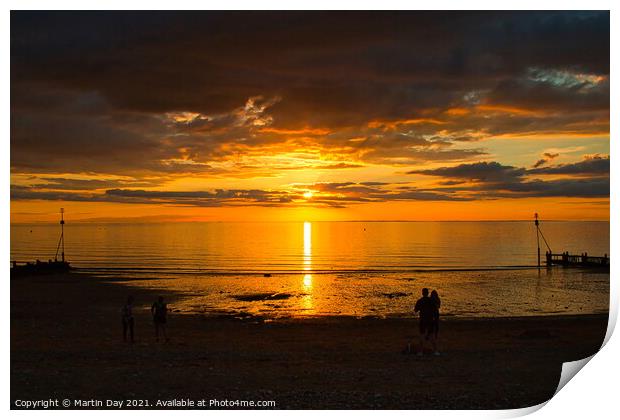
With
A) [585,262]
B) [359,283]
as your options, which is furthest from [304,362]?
[585,262]

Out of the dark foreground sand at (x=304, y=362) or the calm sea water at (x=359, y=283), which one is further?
the calm sea water at (x=359, y=283)

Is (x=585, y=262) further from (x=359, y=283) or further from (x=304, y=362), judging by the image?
(x=304, y=362)

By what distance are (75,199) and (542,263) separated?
1812 inches

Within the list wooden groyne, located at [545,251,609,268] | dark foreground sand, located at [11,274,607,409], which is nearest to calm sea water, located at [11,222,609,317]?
wooden groyne, located at [545,251,609,268]

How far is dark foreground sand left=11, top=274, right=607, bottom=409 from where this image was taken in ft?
37.3

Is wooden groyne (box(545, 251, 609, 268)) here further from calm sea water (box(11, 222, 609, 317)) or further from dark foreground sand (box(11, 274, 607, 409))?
dark foreground sand (box(11, 274, 607, 409))

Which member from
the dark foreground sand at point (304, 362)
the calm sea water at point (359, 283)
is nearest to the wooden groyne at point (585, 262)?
the calm sea water at point (359, 283)

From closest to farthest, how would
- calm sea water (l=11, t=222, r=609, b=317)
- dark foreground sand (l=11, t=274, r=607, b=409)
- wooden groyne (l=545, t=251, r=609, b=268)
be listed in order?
dark foreground sand (l=11, t=274, r=607, b=409)
calm sea water (l=11, t=222, r=609, b=317)
wooden groyne (l=545, t=251, r=609, b=268)

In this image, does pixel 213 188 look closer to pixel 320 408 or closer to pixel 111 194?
pixel 111 194

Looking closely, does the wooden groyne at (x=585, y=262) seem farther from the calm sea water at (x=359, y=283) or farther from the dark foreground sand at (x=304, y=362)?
the dark foreground sand at (x=304, y=362)

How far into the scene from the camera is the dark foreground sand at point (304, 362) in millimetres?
11383

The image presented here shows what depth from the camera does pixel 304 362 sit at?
1387cm
